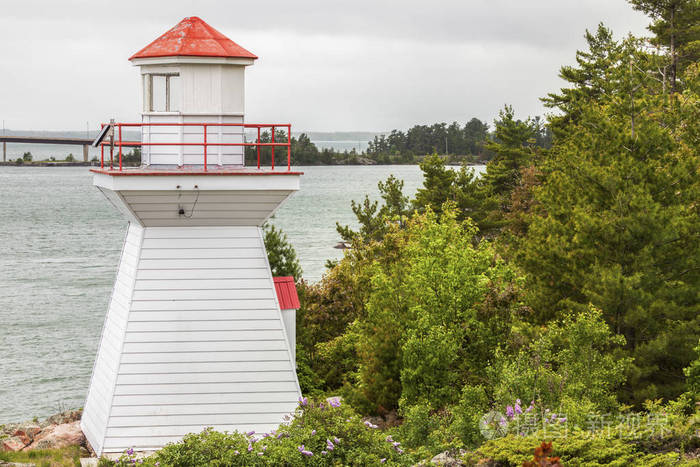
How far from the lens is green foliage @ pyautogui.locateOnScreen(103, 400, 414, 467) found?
1281 cm

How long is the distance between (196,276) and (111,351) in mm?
2324

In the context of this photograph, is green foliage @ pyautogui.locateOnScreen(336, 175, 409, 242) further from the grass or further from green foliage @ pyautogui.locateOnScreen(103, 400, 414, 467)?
green foliage @ pyautogui.locateOnScreen(103, 400, 414, 467)

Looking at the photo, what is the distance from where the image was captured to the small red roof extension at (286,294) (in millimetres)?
16719

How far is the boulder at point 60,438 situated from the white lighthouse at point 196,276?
4.31 feet

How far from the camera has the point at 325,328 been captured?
3006 centimetres

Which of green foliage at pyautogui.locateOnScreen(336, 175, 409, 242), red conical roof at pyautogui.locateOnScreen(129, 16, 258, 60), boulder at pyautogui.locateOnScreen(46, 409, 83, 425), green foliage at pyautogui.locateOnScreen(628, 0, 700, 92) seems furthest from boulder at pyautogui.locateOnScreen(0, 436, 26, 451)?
green foliage at pyautogui.locateOnScreen(628, 0, 700, 92)

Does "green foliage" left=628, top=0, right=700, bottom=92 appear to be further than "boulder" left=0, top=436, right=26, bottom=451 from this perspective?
Yes

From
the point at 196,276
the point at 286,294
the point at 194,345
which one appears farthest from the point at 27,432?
the point at 286,294

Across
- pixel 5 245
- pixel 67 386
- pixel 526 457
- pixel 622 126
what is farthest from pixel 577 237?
pixel 5 245

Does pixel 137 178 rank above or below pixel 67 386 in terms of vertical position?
above

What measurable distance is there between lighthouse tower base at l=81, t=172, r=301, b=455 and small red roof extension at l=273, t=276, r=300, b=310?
0.71 meters

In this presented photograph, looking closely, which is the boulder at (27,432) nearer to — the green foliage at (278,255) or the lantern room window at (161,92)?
the lantern room window at (161,92)

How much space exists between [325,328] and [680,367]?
15.2 meters

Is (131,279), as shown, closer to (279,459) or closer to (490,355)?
(279,459)
